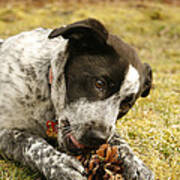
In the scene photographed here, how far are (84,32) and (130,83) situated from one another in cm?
58

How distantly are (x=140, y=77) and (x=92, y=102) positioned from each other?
0.58m

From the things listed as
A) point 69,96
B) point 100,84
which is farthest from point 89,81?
point 69,96

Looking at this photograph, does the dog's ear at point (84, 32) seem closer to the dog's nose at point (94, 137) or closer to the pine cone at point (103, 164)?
the dog's nose at point (94, 137)

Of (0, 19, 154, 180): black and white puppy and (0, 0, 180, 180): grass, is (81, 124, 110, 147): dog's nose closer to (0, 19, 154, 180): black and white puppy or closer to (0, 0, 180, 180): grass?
(0, 19, 154, 180): black and white puppy

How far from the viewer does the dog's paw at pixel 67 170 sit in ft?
7.13

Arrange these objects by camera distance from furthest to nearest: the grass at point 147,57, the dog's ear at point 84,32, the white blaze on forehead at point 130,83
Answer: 1. the grass at point 147,57
2. the white blaze on forehead at point 130,83
3. the dog's ear at point 84,32

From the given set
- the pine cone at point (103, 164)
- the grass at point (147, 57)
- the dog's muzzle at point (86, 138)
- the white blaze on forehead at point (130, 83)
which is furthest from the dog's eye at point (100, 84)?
the grass at point (147, 57)

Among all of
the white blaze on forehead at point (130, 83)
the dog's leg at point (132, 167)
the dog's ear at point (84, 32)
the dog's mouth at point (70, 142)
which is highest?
the dog's ear at point (84, 32)

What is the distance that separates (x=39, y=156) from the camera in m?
2.35

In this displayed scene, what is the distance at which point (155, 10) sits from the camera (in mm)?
14508

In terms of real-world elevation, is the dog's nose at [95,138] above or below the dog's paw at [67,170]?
above

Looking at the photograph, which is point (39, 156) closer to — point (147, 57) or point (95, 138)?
point (95, 138)

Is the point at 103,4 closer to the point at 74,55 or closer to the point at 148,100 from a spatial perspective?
the point at 148,100

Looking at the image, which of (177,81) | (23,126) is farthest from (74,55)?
(177,81)
